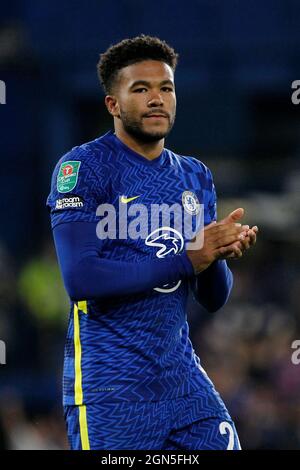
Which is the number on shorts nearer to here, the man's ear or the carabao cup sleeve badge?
the carabao cup sleeve badge

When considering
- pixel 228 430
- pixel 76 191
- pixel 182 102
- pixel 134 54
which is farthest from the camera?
pixel 182 102

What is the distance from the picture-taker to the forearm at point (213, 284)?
525 centimetres

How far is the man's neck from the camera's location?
5148mm

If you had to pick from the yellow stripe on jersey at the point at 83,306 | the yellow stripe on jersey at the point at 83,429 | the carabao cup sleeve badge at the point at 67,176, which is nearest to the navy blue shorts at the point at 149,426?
the yellow stripe on jersey at the point at 83,429

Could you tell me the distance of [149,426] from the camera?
4.80 m

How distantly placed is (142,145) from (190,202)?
34 centimetres

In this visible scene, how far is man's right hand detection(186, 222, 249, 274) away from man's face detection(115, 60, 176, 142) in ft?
1.80

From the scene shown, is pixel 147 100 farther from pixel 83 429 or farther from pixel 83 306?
pixel 83 429

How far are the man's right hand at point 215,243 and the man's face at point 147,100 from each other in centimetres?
55

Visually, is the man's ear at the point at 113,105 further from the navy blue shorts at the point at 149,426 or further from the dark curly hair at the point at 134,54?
the navy blue shorts at the point at 149,426

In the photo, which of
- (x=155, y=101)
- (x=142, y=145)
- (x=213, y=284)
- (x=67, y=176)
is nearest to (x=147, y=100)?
(x=155, y=101)

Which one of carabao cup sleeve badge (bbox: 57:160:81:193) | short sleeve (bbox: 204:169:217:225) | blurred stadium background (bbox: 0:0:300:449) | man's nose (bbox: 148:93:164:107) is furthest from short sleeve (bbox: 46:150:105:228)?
blurred stadium background (bbox: 0:0:300:449)
